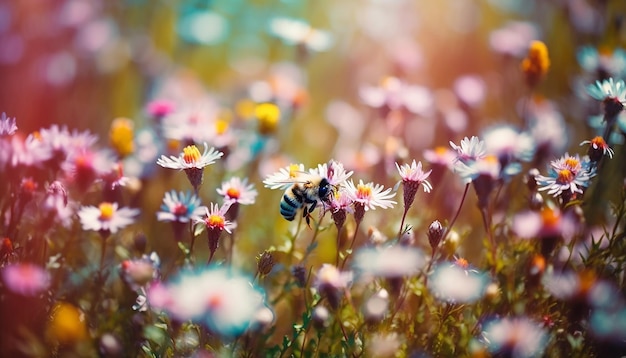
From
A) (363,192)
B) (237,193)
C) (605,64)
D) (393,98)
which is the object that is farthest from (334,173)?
(605,64)

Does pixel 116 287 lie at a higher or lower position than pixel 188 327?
lower

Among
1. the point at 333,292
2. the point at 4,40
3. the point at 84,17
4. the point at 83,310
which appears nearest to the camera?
the point at 333,292

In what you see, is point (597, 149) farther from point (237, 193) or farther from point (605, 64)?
point (237, 193)

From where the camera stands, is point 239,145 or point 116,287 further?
point 239,145

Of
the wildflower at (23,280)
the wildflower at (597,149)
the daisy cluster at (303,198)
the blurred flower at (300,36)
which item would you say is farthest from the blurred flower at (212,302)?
the blurred flower at (300,36)

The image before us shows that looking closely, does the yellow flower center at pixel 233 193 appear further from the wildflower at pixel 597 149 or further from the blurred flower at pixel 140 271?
the wildflower at pixel 597 149

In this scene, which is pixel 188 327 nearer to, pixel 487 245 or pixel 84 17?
pixel 487 245

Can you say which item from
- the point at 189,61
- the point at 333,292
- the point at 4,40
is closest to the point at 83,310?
the point at 333,292
